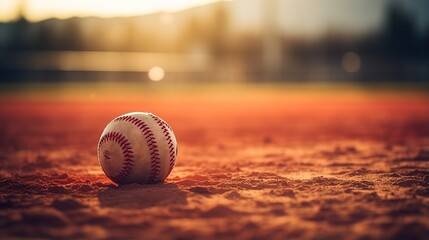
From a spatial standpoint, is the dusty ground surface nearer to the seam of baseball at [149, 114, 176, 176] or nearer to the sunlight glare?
the seam of baseball at [149, 114, 176, 176]

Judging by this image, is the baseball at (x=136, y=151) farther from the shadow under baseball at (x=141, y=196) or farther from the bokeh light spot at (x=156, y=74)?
the bokeh light spot at (x=156, y=74)

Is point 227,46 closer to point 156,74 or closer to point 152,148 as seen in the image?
point 156,74

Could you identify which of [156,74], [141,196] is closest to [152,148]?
[141,196]

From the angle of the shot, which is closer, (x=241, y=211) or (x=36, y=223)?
(x=36, y=223)

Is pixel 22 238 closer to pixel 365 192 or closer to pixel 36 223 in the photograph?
pixel 36 223

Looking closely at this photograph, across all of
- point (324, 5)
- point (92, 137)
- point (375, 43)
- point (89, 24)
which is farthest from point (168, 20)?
point (92, 137)

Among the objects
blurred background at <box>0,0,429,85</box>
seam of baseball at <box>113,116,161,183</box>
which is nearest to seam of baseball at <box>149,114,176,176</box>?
seam of baseball at <box>113,116,161,183</box>
